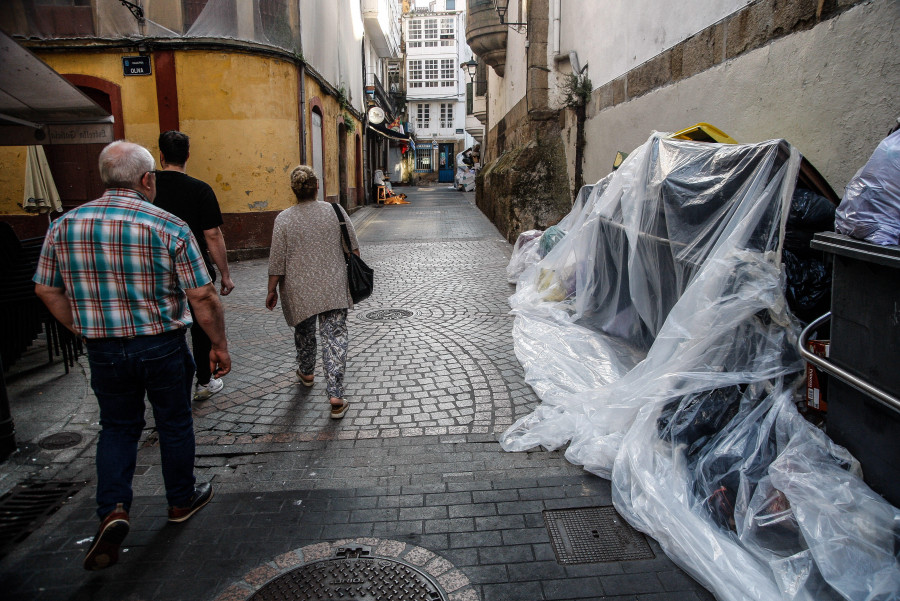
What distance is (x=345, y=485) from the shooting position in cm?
340

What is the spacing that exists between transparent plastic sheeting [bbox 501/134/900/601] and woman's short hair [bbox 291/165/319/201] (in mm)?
2129

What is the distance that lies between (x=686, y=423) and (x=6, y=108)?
17.8 ft

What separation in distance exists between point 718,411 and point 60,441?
13.1 ft

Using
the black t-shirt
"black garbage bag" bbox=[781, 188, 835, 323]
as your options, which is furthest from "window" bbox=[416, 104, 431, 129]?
"black garbage bag" bbox=[781, 188, 835, 323]

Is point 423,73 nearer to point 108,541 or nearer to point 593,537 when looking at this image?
point 593,537

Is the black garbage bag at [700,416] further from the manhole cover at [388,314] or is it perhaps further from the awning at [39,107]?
the awning at [39,107]

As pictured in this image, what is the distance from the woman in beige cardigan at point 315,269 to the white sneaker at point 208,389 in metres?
0.92

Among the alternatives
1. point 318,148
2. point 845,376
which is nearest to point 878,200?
point 845,376

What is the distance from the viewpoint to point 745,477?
279cm

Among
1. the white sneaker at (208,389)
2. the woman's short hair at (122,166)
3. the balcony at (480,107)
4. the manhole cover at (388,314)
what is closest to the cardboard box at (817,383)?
the woman's short hair at (122,166)

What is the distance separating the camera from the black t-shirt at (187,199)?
416cm

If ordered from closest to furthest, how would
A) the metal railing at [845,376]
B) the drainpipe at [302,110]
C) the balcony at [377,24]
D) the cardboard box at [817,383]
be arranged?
the metal railing at [845,376]
the cardboard box at [817,383]
the drainpipe at [302,110]
the balcony at [377,24]

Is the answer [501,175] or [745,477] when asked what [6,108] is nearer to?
[745,477]

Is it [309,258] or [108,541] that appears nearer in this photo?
[108,541]
